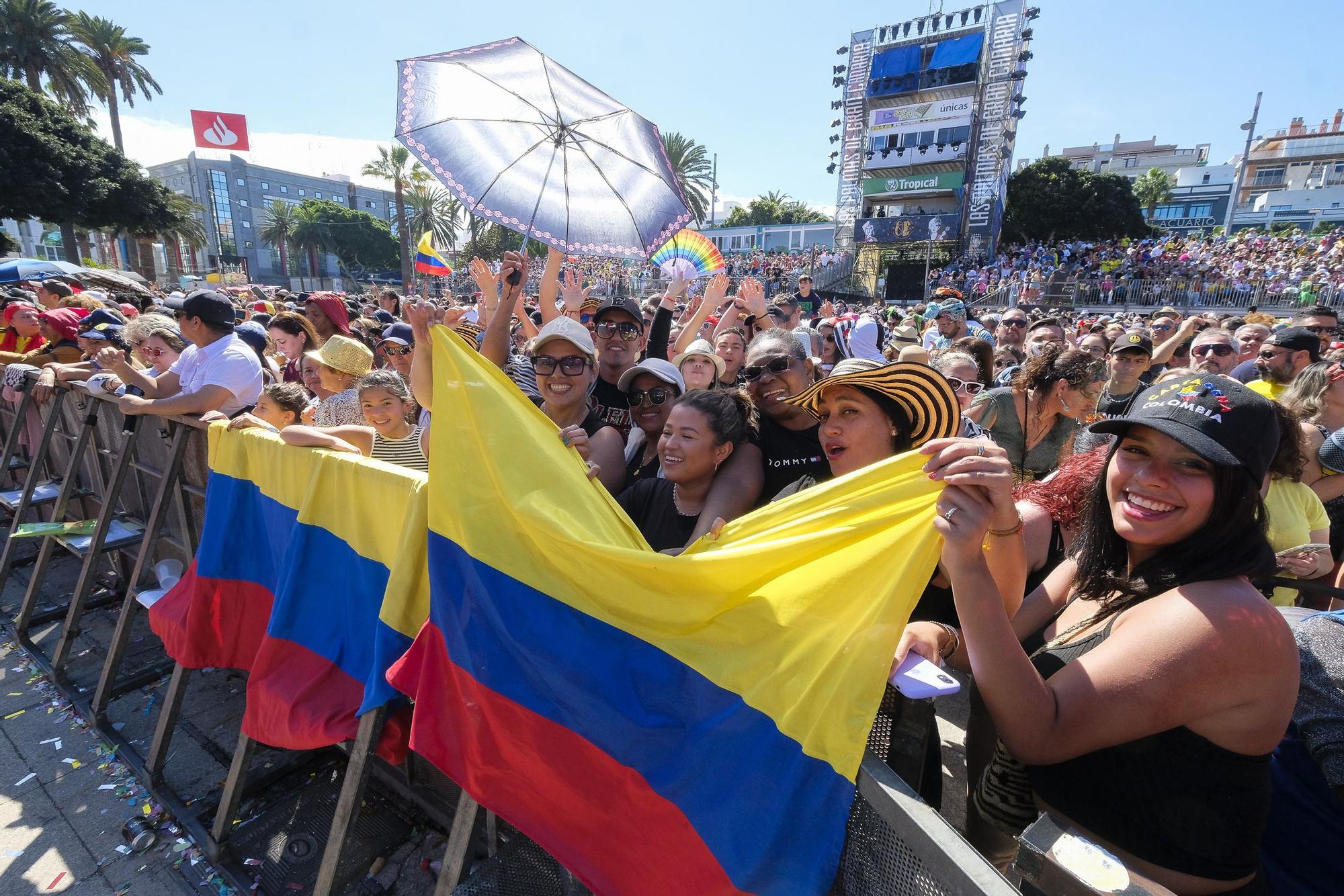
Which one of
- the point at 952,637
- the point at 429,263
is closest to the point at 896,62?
the point at 429,263

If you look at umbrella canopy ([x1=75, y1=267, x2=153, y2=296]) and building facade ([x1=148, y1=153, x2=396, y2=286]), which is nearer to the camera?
umbrella canopy ([x1=75, y1=267, x2=153, y2=296])

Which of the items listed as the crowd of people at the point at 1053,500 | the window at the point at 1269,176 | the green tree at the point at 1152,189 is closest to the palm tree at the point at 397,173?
the crowd of people at the point at 1053,500

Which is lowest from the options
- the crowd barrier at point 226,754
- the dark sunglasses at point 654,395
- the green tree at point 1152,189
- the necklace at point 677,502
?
the crowd barrier at point 226,754

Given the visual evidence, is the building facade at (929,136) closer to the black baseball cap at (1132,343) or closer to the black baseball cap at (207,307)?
the black baseball cap at (1132,343)

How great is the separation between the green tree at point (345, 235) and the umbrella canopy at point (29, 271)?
6053 centimetres

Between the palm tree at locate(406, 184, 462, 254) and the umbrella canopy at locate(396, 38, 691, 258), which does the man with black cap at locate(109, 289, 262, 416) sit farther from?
the palm tree at locate(406, 184, 462, 254)

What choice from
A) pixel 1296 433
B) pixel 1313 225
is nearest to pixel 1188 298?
pixel 1296 433

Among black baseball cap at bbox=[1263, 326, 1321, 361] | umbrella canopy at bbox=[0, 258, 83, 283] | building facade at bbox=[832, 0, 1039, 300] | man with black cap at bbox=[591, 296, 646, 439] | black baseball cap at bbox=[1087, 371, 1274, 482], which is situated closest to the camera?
black baseball cap at bbox=[1087, 371, 1274, 482]

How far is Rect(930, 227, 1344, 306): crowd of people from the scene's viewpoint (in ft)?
69.4

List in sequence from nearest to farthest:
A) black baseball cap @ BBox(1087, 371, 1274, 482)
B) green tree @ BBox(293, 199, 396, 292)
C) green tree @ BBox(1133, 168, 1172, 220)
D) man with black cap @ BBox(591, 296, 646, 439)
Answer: black baseball cap @ BBox(1087, 371, 1274, 482)
man with black cap @ BBox(591, 296, 646, 439)
green tree @ BBox(1133, 168, 1172, 220)
green tree @ BBox(293, 199, 396, 292)

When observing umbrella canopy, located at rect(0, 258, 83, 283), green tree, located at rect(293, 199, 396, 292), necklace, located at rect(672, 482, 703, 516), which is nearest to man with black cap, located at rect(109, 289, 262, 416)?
necklace, located at rect(672, 482, 703, 516)

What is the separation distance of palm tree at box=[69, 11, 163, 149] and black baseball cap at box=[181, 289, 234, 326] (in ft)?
147

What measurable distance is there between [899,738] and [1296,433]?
2.46 meters

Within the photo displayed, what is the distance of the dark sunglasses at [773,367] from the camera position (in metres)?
3.16
